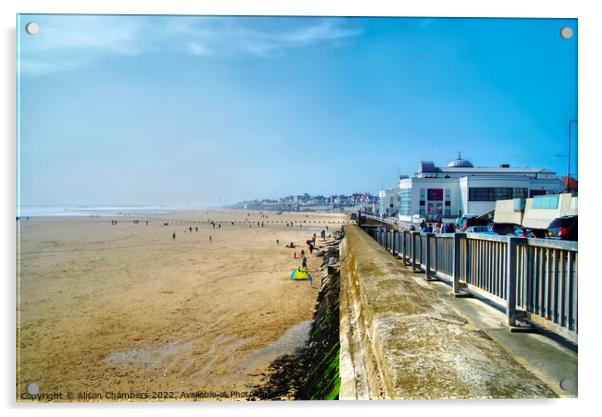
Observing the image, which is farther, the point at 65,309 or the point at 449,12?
the point at 65,309

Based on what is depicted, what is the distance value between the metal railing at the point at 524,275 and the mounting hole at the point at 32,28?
5684 millimetres

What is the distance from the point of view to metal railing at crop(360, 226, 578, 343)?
102 inches

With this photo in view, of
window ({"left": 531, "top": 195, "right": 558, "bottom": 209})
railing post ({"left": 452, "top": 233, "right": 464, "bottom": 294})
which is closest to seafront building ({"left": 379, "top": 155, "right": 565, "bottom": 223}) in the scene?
window ({"left": 531, "top": 195, "right": 558, "bottom": 209})

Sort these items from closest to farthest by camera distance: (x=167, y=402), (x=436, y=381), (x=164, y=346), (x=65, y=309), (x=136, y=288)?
1. (x=436, y=381)
2. (x=167, y=402)
3. (x=164, y=346)
4. (x=65, y=309)
5. (x=136, y=288)

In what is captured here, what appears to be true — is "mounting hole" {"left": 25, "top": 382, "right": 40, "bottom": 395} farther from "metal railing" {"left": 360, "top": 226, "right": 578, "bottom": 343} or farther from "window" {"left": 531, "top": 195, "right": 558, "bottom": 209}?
"window" {"left": 531, "top": 195, "right": 558, "bottom": 209}

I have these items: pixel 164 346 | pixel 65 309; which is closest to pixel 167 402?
pixel 164 346

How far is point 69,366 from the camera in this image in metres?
7.20

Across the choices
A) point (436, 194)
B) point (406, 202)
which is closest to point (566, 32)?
point (436, 194)

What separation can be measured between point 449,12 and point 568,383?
13.3ft

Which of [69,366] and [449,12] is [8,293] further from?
[449,12]

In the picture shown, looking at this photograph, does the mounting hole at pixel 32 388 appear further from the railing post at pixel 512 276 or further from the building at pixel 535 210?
the building at pixel 535 210

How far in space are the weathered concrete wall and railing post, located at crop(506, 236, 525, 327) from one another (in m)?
0.60

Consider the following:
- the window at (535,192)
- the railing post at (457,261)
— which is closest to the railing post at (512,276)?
the railing post at (457,261)

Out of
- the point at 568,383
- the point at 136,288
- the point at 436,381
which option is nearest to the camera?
the point at 436,381
